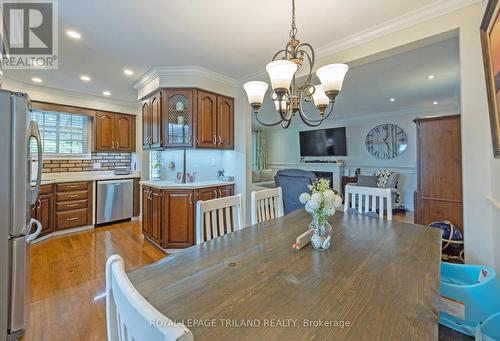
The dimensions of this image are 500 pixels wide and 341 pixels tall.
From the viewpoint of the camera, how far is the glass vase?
4.03 ft

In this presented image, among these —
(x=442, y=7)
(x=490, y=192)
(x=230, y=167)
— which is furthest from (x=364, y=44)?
(x=230, y=167)

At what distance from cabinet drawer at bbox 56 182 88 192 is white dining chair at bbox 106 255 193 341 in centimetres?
412

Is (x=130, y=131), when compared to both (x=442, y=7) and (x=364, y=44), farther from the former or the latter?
(x=442, y=7)

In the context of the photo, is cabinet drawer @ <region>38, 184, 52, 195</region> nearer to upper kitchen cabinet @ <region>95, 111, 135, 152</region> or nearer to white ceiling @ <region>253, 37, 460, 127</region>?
upper kitchen cabinet @ <region>95, 111, 135, 152</region>

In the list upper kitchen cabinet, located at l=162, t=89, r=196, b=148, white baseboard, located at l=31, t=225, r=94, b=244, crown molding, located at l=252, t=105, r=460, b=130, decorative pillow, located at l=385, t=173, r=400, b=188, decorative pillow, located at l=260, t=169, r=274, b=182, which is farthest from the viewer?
decorative pillow, located at l=260, t=169, r=274, b=182

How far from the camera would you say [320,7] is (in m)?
1.83

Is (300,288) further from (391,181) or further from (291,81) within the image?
(391,181)

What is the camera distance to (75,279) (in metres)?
2.33

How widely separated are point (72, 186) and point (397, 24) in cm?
497

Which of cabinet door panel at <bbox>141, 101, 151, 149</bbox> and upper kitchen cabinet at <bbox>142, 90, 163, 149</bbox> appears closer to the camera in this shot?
upper kitchen cabinet at <bbox>142, 90, 163, 149</bbox>

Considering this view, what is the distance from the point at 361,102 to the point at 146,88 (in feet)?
13.9

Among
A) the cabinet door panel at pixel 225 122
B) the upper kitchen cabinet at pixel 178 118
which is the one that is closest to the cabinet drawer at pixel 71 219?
the upper kitchen cabinet at pixel 178 118

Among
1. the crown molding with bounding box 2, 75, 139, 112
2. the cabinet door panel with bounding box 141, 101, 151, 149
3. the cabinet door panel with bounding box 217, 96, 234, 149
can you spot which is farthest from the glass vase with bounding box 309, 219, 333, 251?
the crown molding with bounding box 2, 75, 139, 112

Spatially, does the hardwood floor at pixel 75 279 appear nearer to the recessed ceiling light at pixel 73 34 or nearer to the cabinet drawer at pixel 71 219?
the cabinet drawer at pixel 71 219
